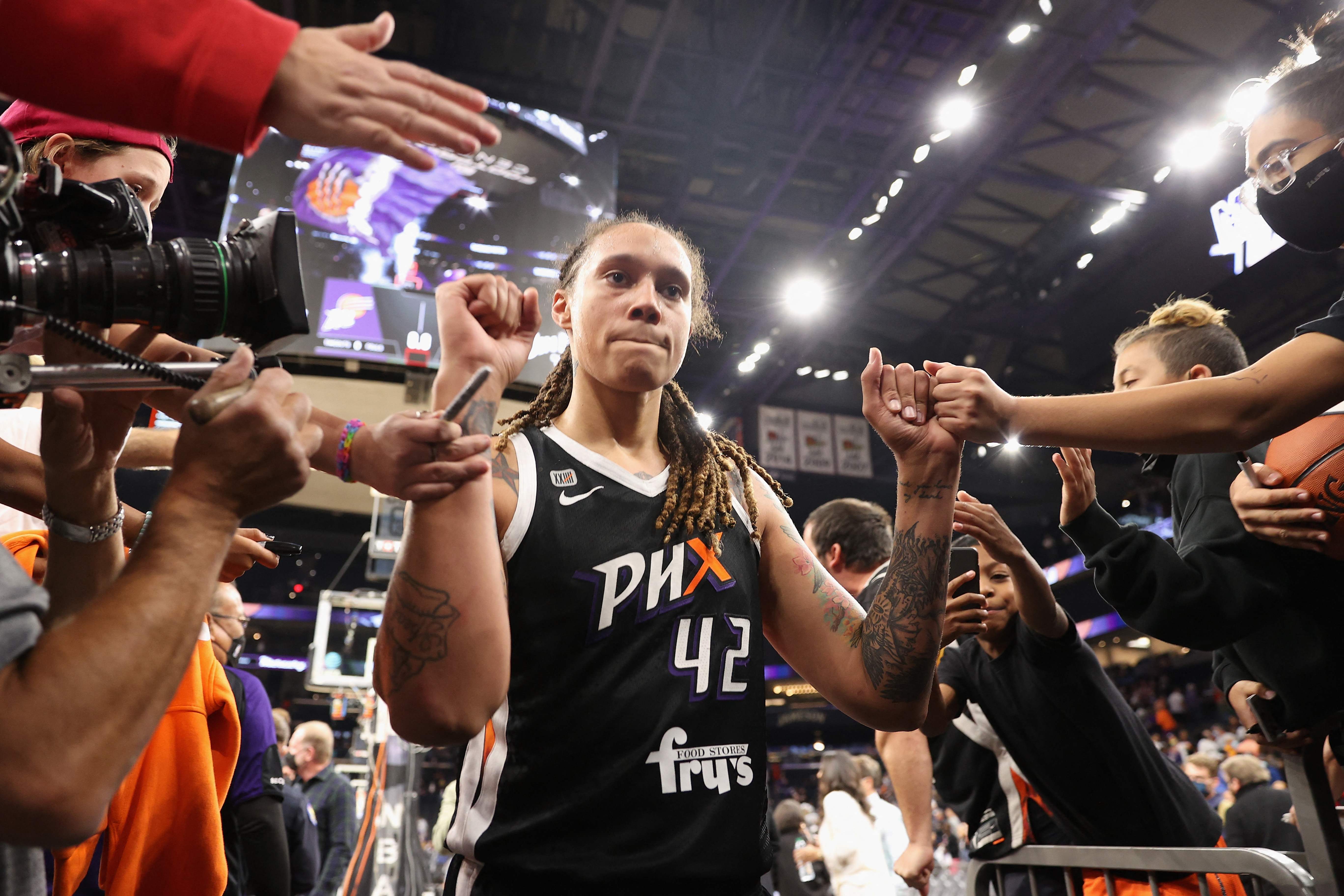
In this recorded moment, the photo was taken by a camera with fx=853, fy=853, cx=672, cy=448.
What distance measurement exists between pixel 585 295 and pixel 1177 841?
219 centimetres

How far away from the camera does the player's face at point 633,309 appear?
1617 mm

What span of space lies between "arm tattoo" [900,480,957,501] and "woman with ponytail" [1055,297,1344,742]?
1.45ft

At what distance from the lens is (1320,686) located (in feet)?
6.01

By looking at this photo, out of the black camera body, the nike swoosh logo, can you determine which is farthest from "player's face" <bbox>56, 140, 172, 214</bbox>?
the nike swoosh logo

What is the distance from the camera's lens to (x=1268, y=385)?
1.62 meters

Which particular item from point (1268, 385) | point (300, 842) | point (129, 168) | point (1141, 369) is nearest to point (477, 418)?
point (129, 168)

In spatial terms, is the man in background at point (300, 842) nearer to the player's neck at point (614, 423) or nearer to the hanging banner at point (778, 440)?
the player's neck at point (614, 423)

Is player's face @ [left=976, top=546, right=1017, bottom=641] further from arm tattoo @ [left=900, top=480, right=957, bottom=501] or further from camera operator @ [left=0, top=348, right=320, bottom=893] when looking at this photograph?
camera operator @ [left=0, top=348, right=320, bottom=893]

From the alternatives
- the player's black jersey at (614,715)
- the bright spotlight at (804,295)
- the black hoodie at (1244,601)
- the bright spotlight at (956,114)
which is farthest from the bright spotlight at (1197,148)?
the player's black jersey at (614,715)

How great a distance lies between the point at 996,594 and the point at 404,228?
5.43m

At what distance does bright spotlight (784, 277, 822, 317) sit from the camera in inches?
438

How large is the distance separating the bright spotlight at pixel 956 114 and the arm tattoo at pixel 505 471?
7995 mm

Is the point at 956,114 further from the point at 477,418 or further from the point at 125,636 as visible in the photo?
the point at 125,636

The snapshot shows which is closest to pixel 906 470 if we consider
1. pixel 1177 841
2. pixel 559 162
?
pixel 1177 841
